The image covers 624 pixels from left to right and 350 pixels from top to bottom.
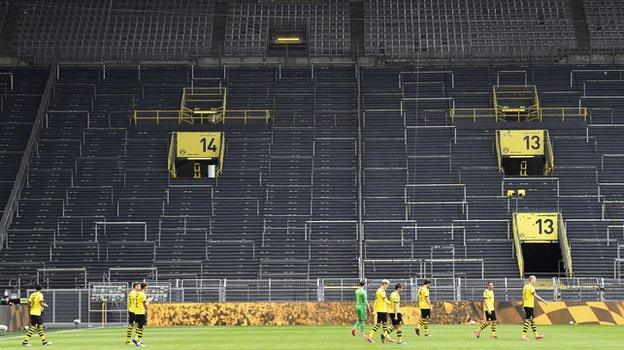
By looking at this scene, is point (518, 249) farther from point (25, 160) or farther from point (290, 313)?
point (25, 160)

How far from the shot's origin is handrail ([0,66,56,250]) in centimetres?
6551

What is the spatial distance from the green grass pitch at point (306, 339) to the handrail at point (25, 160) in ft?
48.7

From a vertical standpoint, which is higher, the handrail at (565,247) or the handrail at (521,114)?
the handrail at (521,114)

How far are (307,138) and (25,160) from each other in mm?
16042

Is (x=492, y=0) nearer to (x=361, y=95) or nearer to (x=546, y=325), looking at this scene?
(x=361, y=95)

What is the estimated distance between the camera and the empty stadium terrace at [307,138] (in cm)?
6406

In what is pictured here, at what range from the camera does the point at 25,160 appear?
6862 cm

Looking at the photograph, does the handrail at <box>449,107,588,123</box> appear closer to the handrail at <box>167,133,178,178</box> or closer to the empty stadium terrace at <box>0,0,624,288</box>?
the empty stadium terrace at <box>0,0,624,288</box>

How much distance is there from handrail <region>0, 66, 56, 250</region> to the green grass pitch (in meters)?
14.8

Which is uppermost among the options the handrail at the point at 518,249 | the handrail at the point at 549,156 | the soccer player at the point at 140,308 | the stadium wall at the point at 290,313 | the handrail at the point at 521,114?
the handrail at the point at 521,114

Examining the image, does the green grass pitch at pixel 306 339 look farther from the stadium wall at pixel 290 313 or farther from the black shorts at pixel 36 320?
the stadium wall at pixel 290 313

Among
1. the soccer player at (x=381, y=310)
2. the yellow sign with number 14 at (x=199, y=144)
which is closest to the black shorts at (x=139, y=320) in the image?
the soccer player at (x=381, y=310)

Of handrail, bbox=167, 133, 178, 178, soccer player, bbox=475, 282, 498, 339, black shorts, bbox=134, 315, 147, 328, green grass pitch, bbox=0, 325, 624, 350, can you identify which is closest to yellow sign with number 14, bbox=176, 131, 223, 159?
Answer: handrail, bbox=167, 133, 178, 178

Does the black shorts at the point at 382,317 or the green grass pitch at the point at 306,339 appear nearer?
the green grass pitch at the point at 306,339
